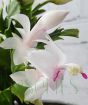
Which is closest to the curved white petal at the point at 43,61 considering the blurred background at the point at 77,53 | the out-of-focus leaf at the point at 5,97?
the out-of-focus leaf at the point at 5,97

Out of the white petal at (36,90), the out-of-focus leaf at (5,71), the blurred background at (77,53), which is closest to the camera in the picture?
the white petal at (36,90)

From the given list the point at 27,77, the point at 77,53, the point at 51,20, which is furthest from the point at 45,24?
the point at 77,53

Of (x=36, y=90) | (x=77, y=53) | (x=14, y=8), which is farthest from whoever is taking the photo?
(x=77, y=53)

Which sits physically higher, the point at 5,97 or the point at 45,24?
the point at 45,24

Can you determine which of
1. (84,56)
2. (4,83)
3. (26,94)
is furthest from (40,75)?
(84,56)

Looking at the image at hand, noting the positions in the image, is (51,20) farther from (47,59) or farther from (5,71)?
(5,71)

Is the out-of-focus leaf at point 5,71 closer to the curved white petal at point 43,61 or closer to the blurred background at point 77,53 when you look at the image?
the curved white petal at point 43,61
